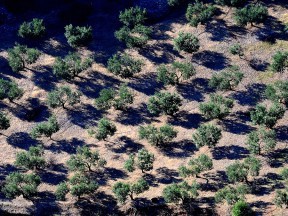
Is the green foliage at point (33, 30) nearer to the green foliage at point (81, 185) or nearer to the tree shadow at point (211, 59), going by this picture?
the tree shadow at point (211, 59)

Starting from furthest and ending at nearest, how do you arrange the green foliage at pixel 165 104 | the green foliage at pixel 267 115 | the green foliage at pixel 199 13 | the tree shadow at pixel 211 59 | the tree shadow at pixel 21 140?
the green foliage at pixel 199 13 → the tree shadow at pixel 211 59 → the tree shadow at pixel 21 140 → the green foliage at pixel 165 104 → the green foliage at pixel 267 115

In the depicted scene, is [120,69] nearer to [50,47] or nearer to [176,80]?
[176,80]

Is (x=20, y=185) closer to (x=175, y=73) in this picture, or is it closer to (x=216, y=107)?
(x=216, y=107)

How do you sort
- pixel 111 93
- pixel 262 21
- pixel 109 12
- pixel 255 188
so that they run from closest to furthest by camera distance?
pixel 255 188, pixel 111 93, pixel 262 21, pixel 109 12

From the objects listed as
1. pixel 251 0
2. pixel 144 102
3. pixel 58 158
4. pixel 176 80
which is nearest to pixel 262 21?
pixel 251 0

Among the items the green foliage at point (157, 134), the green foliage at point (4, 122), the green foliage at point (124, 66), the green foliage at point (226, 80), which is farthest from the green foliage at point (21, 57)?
the green foliage at point (226, 80)

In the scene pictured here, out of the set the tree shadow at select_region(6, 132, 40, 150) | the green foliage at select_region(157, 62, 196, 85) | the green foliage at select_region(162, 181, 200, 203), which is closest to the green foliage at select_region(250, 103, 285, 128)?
the green foliage at select_region(157, 62, 196, 85)

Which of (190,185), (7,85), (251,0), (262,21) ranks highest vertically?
(251,0)
